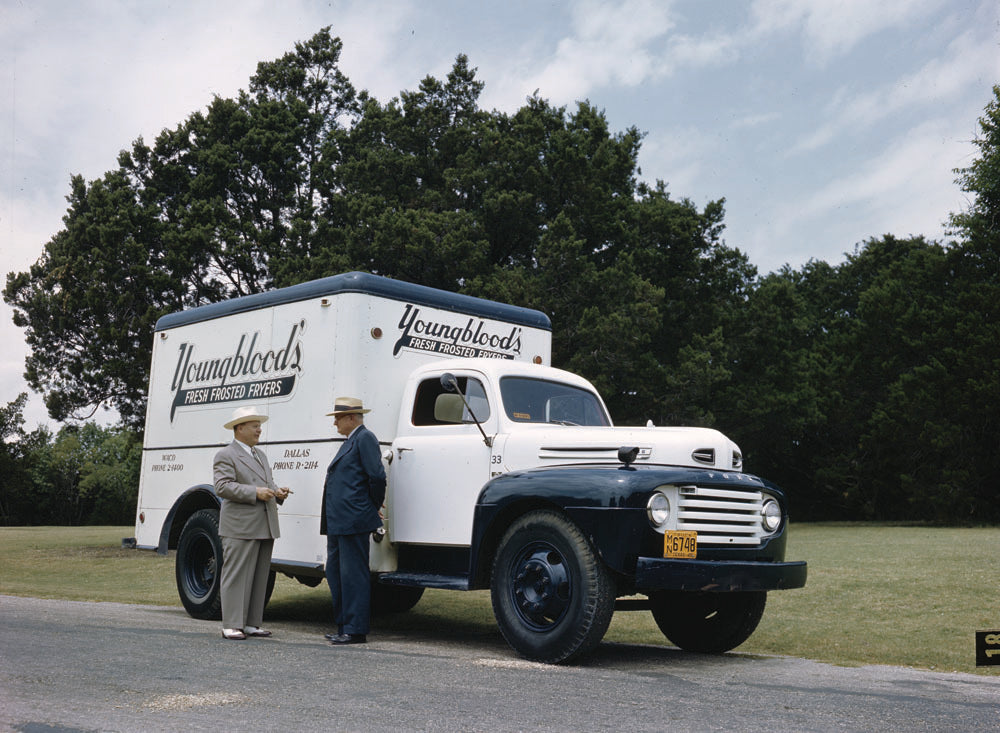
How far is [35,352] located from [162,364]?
18.4 m

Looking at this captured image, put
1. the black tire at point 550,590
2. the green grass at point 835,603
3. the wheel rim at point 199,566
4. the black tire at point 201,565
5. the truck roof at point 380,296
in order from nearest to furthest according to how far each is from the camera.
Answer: the black tire at point 550,590 → the truck roof at point 380,296 → the green grass at point 835,603 → the black tire at point 201,565 → the wheel rim at point 199,566

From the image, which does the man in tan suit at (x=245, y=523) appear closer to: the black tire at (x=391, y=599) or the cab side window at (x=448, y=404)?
the cab side window at (x=448, y=404)

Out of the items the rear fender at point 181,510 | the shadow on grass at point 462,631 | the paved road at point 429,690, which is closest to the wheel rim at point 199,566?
the rear fender at point 181,510

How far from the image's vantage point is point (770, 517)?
785 centimetres

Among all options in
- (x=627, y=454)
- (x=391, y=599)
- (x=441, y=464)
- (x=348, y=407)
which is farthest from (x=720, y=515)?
(x=391, y=599)

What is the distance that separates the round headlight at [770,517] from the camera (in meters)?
7.83

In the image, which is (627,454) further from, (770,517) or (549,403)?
(549,403)

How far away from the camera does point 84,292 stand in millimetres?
27828

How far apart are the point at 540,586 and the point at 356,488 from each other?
6.38ft

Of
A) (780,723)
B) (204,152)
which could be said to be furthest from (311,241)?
(780,723)

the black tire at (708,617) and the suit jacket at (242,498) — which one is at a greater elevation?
the suit jacket at (242,498)

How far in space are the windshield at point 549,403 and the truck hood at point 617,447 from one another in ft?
1.69

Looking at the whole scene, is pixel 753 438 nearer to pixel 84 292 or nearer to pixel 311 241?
pixel 311 241

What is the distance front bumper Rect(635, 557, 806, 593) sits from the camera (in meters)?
6.99
